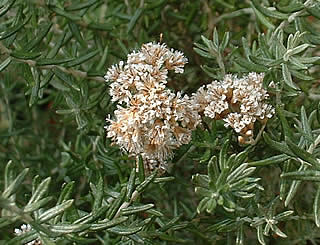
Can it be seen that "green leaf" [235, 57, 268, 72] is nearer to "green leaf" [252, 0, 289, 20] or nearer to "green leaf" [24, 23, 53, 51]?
"green leaf" [252, 0, 289, 20]

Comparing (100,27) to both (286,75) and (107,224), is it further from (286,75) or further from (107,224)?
(107,224)

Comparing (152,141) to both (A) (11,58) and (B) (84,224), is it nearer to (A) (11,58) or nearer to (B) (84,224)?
(B) (84,224)

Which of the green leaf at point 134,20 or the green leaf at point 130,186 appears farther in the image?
the green leaf at point 134,20

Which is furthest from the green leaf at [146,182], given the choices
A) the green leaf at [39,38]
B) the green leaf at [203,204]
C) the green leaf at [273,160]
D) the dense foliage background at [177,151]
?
the green leaf at [39,38]

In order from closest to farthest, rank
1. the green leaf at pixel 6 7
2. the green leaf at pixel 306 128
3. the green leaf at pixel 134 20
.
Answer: the green leaf at pixel 306 128 < the green leaf at pixel 6 7 < the green leaf at pixel 134 20

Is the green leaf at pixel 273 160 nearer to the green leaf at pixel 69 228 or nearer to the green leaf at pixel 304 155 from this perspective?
the green leaf at pixel 304 155

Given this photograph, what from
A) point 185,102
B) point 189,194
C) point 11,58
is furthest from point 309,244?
point 11,58

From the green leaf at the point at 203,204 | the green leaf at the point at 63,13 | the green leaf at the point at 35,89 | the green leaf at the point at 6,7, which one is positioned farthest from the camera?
the green leaf at the point at 63,13
